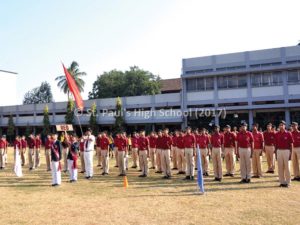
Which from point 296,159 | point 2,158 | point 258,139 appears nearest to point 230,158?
point 258,139

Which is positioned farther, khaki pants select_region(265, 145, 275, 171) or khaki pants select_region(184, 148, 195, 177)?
khaki pants select_region(265, 145, 275, 171)

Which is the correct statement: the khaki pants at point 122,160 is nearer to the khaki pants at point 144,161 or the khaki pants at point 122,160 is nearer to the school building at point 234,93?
the khaki pants at point 144,161

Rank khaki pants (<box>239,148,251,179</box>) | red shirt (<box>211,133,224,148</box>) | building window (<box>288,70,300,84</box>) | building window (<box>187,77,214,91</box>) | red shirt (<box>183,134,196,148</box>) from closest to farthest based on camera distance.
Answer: khaki pants (<box>239,148,251,179</box>) < red shirt (<box>211,133,224,148</box>) < red shirt (<box>183,134,196,148</box>) < building window (<box>288,70,300,84</box>) < building window (<box>187,77,214,91</box>)

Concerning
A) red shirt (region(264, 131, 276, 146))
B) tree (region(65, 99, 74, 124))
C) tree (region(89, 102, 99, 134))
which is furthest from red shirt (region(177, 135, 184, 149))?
tree (region(65, 99, 74, 124))

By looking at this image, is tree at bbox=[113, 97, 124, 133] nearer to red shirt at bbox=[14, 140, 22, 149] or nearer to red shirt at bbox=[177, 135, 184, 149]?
red shirt at bbox=[14, 140, 22, 149]

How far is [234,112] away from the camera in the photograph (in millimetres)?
39406

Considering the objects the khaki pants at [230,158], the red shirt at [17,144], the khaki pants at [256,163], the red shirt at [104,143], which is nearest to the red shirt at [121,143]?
the red shirt at [104,143]

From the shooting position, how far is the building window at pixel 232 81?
39.3 meters

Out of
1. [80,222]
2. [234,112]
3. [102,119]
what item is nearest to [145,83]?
[102,119]

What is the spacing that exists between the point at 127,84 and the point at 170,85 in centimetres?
768

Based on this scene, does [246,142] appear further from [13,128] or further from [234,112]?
[13,128]

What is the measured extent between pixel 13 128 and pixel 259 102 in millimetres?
42512

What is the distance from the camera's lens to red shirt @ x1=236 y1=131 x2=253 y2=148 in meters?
12.9

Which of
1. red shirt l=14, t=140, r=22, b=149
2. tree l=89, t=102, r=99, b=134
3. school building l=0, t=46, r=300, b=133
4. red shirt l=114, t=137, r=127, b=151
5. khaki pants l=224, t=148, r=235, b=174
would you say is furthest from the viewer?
tree l=89, t=102, r=99, b=134
